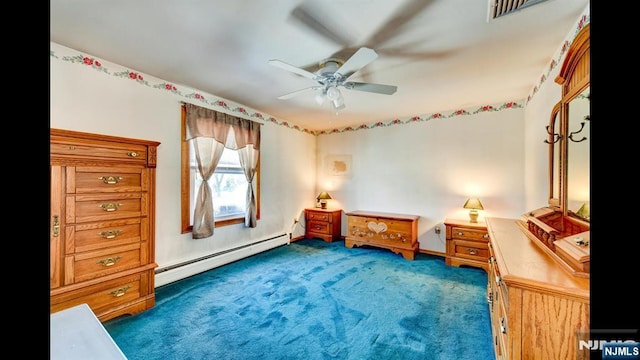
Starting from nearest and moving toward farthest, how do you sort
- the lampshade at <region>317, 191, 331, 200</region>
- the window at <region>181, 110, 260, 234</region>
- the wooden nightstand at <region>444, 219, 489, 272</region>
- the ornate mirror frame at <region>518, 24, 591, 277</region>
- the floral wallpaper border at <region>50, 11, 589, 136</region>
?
the ornate mirror frame at <region>518, 24, 591, 277</region> < the floral wallpaper border at <region>50, 11, 589, 136</region> < the window at <region>181, 110, 260, 234</region> < the wooden nightstand at <region>444, 219, 489, 272</region> < the lampshade at <region>317, 191, 331, 200</region>

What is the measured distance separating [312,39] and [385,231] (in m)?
A: 2.92

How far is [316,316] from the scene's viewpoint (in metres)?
2.15

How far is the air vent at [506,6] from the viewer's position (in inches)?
55.6

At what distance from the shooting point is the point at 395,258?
364 centimetres

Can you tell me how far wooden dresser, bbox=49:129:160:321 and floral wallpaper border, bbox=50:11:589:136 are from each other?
795 millimetres

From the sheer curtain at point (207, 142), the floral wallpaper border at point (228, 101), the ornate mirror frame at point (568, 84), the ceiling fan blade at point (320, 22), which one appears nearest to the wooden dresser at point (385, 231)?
the floral wallpaper border at point (228, 101)

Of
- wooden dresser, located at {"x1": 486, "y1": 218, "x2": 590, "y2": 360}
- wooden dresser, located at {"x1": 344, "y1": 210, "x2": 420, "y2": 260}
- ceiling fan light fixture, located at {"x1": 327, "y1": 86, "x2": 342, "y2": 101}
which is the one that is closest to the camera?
wooden dresser, located at {"x1": 486, "y1": 218, "x2": 590, "y2": 360}

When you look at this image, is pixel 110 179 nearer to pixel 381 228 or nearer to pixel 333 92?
pixel 333 92

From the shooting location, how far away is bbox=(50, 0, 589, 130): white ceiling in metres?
1.59

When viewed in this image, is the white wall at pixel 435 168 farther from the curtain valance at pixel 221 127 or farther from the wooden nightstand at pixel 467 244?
the curtain valance at pixel 221 127

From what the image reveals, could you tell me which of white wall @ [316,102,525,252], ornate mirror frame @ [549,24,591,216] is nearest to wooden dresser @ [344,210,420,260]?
white wall @ [316,102,525,252]

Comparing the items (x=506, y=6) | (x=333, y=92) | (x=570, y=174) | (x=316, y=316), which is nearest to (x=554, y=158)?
(x=570, y=174)

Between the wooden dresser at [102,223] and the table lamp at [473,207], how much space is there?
371 cm

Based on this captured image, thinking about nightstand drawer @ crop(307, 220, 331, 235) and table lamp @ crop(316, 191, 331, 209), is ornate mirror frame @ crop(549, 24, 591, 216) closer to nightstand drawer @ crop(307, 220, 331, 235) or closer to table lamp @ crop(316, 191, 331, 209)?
nightstand drawer @ crop(307, 220, 331, 235)
